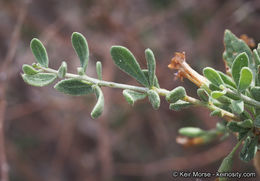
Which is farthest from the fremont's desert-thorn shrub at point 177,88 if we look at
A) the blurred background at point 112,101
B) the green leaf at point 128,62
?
the blurred background at point 112,101

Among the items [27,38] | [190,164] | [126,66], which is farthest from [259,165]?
[27,38]

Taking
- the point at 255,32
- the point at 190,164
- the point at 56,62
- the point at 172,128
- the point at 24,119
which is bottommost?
the point at 190,164

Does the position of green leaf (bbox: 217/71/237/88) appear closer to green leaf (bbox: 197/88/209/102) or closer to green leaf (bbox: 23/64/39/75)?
green leaf (bbox: 197/88/209/102)

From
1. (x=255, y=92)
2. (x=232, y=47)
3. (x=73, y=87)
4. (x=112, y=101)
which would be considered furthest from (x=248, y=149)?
(x=112, y=101)

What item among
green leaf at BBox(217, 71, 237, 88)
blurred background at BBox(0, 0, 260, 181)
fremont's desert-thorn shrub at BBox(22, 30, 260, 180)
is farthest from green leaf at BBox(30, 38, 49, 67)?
blurred background at BBox(0, 0, 260, 181)

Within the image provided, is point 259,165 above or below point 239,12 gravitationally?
below

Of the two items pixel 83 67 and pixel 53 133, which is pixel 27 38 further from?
pixel 83 67

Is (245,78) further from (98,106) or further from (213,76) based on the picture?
(98,106)
